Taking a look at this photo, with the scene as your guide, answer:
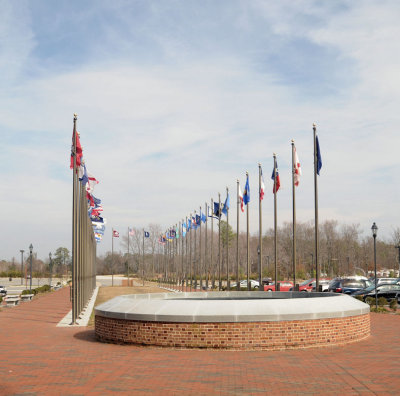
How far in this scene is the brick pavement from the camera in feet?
29.5

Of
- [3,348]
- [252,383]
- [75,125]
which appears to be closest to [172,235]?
[75,125]

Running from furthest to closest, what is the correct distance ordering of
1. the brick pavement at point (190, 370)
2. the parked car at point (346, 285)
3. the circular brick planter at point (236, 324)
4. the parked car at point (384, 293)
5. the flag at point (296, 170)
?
the parked car at point (346, 285)
the parked car at point (384, 293)
the flag at point (296, 170)
the circular brick planter at point (236, 324)
the brick pavement at point (190, 370)

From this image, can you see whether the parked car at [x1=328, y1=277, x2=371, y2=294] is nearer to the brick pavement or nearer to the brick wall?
the brick pavement

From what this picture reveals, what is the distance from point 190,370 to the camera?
10562 mm

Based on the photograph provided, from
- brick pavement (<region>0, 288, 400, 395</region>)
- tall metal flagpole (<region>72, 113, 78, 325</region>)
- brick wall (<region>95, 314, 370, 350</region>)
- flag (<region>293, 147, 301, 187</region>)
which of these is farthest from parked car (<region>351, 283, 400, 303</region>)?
brick wall (<region>95, 314, 370, 350</region>)

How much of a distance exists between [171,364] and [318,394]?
3637 mm

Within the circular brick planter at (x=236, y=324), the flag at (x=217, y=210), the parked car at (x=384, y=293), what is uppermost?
the flag at (x=217, y=210)

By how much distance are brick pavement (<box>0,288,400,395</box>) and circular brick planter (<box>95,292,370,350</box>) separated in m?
0.34

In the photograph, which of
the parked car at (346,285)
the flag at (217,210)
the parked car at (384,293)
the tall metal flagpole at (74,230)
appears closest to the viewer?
the tall metal flagpole at (74,230)

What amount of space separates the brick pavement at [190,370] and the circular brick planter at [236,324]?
1.13 feet

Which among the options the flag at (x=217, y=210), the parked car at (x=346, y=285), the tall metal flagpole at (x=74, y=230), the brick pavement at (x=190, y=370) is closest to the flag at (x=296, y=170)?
the parked car at (x=346, y=285)

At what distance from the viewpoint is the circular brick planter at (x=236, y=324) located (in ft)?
43.3

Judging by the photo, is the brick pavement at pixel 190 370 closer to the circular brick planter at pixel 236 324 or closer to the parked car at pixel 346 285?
the circular brick planter at pixel 236 324

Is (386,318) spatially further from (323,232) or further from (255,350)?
(323,232)
